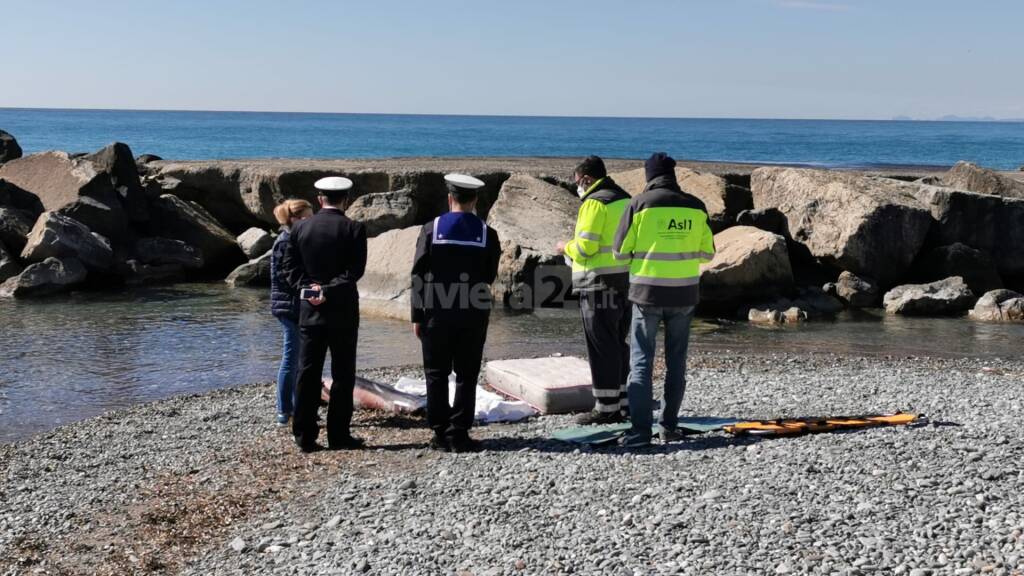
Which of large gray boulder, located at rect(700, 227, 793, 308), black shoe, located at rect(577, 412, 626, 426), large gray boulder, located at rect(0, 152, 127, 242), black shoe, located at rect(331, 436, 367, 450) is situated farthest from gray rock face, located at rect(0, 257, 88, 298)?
black shoe, located at rect(577, 412, 626, 426)

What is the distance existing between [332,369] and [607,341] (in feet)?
7.17

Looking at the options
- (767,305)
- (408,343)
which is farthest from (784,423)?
(767,305)

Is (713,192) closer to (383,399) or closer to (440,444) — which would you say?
(383,399)

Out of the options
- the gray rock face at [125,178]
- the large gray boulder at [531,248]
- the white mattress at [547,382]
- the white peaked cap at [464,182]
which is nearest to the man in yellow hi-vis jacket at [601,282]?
the white mattress at [547,382]

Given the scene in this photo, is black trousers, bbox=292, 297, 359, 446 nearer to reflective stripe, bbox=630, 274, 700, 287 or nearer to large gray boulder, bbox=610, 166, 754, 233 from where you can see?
reflective stripe, bbox=630, 274, 700, 287

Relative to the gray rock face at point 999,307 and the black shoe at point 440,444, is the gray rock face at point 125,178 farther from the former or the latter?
the black shoe at point 440,444

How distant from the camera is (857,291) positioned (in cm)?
1930

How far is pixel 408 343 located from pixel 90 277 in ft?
30.9

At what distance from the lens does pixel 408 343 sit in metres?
15.4

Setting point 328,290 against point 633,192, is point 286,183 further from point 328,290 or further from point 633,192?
point 328,290

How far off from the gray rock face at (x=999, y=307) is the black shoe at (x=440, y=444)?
1321 cm

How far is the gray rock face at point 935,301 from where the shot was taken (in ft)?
61.4

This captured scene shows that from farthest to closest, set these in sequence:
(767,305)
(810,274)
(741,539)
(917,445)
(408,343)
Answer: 1. (810,274)
2. (767,305)
3. (408,343)
4. (917,445)
5. (741,539)

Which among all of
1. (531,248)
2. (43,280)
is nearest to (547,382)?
(531,248)
